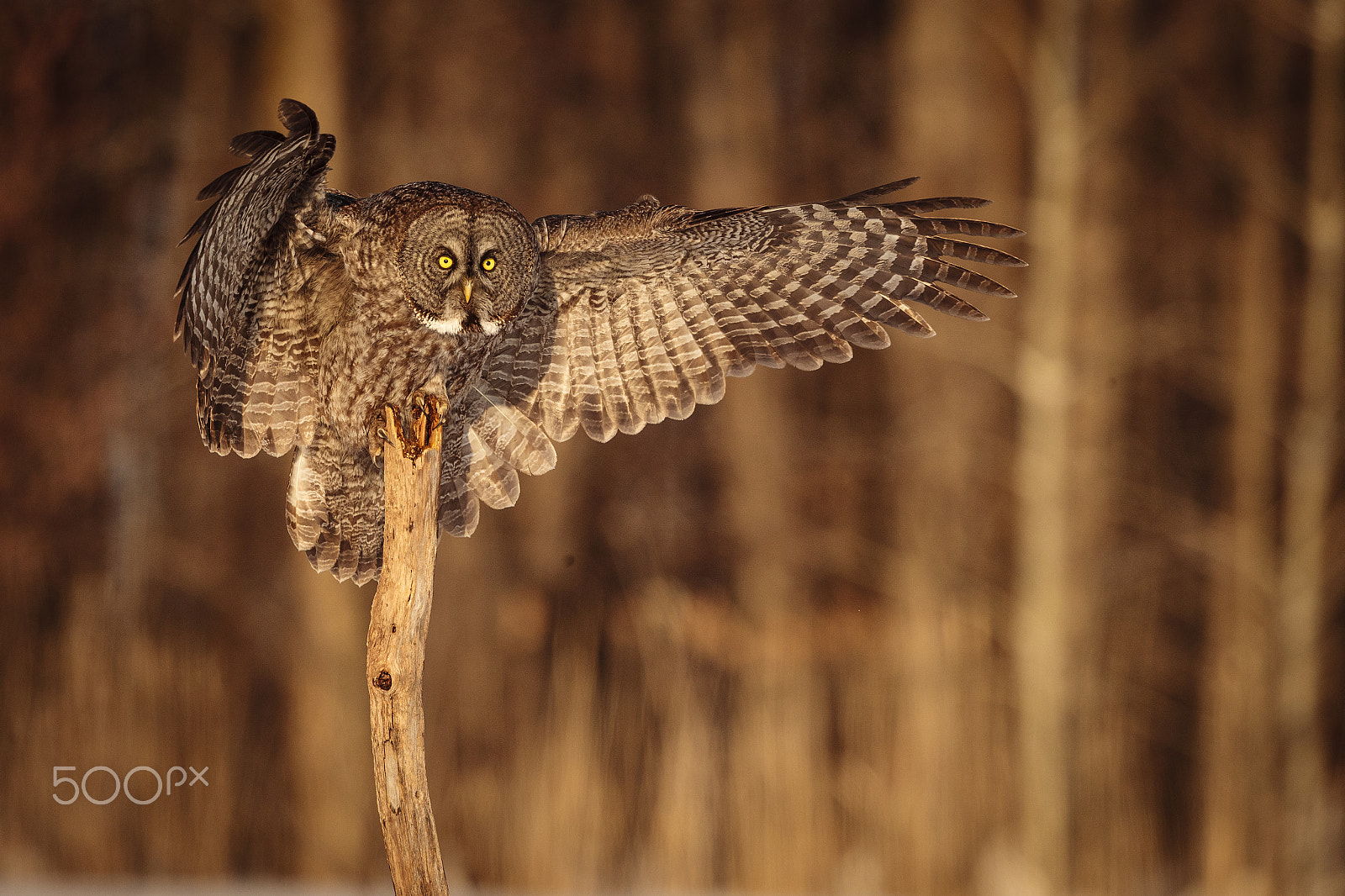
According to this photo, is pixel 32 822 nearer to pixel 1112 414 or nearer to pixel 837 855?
pixel 837 855

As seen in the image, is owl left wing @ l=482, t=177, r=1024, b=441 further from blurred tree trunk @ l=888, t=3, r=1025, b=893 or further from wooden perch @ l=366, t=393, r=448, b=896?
blurred tree trunk @ l=888, t=3, r=1025, b=893

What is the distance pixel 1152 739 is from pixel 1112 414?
2007 millimetres

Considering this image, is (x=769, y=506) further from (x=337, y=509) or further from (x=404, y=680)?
(x=404, y=680)

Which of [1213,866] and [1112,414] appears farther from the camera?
[1112,414]

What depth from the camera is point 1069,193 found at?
532cm

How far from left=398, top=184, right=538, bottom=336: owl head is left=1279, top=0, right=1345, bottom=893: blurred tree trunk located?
13.8ft

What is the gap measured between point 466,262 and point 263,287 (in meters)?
0.57

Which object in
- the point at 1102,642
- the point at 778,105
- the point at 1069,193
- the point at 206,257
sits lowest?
the point at 1102,642

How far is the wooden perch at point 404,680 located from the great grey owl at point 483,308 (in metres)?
0.32

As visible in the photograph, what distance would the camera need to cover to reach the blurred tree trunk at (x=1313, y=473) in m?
5.39

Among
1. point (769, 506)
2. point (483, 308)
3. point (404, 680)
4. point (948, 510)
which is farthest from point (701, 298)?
point (769, 506)

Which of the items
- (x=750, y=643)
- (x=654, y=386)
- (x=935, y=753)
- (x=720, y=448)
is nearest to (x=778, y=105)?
(x=720, y=448)

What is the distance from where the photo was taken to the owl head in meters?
2.75

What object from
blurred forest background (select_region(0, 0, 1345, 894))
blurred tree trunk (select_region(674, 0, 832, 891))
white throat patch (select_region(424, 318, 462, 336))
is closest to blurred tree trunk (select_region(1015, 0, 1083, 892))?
blurred forest background (select_region(0, 0, 1345, 894))
